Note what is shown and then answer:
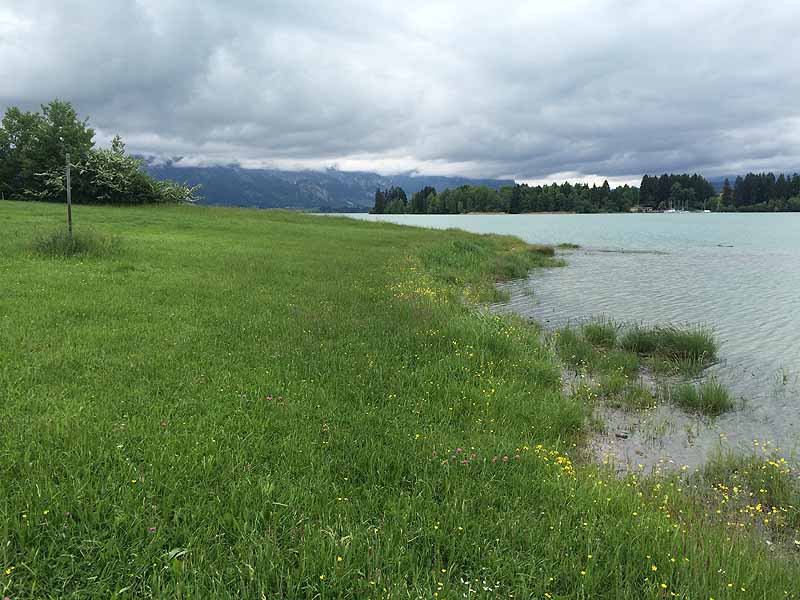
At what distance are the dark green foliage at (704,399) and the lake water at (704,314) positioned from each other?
32 cm

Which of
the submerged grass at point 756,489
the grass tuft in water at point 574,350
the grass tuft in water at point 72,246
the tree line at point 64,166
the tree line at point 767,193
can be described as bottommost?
the submerged grass at point 756,489

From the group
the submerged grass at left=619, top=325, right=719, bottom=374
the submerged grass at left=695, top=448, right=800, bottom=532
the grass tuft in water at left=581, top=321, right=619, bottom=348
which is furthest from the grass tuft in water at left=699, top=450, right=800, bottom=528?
the grass tuft in water at left=581, top=321, right=619, bottom=348

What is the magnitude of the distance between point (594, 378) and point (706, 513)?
19.4 ft

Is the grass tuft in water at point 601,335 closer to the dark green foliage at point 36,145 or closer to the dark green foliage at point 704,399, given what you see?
the dark green foliage at point 704,399

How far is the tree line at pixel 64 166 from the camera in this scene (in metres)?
57.3

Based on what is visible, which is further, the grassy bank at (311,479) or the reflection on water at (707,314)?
the reflection on water at (707,314)

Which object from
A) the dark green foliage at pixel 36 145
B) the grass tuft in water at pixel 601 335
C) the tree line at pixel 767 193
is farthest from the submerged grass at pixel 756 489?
the tree line at pixel 767 193

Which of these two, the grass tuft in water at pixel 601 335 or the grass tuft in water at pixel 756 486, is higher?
the grass tuft in water at pixel 601 335

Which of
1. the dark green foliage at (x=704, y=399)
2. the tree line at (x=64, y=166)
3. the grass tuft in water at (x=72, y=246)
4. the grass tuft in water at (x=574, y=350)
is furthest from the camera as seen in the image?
the tree line at (x=64, y=166)

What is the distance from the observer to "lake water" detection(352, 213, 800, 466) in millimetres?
8438

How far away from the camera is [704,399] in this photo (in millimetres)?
9797

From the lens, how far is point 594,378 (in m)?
11.4

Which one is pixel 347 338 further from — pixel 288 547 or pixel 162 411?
pixel 288 547

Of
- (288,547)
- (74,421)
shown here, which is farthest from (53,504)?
(288,547)
